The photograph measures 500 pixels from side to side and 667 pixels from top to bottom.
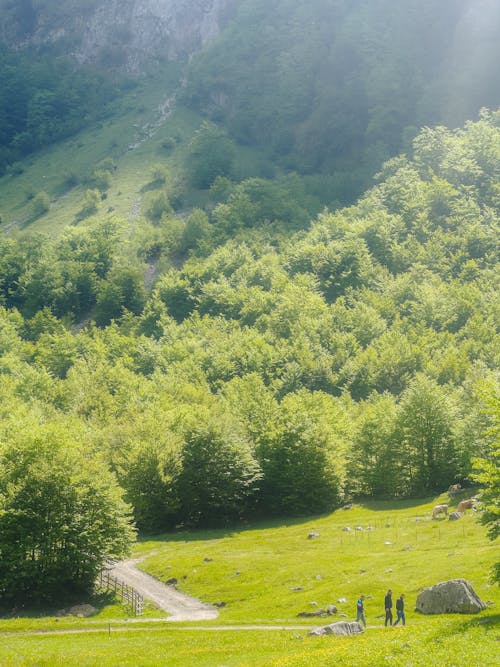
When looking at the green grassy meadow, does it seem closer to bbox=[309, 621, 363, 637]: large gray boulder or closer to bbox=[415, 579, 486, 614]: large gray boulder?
bbox=[309, 621, 363, 637]: large gray boulder

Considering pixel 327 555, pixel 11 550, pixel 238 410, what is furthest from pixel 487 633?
pixel 238 410

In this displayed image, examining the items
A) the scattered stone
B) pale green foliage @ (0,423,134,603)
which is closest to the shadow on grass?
pale green foliage @ (0,423,134,603)

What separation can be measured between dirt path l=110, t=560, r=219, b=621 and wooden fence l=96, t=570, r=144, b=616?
143 centimetres

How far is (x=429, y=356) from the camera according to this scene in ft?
569

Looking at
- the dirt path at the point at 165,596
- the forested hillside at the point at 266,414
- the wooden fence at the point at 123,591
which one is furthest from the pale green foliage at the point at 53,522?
the dirt path at the point at 165,596

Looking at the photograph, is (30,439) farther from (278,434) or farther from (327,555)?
(278,434)

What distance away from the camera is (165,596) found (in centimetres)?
7419

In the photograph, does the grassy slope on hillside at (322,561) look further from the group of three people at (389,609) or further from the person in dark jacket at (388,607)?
the person in dark jacket at (388,607)

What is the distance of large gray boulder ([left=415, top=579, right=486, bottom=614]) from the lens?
170ft

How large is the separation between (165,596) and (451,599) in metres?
32.1

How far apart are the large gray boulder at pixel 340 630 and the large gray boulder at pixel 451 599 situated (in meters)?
6.74

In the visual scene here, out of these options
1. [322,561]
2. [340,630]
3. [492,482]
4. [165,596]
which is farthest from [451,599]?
[165,596]

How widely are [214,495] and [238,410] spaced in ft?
96.1

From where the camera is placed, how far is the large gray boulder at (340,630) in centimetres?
4997
